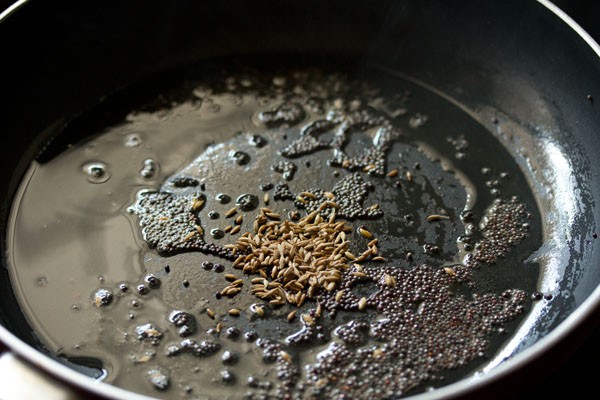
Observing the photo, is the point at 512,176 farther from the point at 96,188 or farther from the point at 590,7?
the point at 96,188

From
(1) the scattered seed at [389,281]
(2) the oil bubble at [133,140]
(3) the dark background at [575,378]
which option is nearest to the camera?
(3) the dark background at [575,378]

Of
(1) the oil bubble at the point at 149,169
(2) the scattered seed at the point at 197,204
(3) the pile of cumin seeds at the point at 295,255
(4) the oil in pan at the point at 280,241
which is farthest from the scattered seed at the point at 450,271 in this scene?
(1) the oil bubble at the point at 149,169

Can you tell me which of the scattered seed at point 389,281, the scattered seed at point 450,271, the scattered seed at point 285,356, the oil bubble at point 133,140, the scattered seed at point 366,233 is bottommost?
the scattered seed at point 285,356

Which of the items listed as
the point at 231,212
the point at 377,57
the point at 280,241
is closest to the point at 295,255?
the point at 280,241

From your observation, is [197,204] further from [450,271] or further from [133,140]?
[450,271]

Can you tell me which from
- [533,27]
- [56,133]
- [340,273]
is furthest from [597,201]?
[56,133]

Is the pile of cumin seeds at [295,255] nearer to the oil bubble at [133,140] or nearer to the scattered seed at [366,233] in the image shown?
the scattered seed at [366,233]

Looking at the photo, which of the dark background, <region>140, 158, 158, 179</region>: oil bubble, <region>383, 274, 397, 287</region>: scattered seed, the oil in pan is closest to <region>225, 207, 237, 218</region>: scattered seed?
the oil in pan
